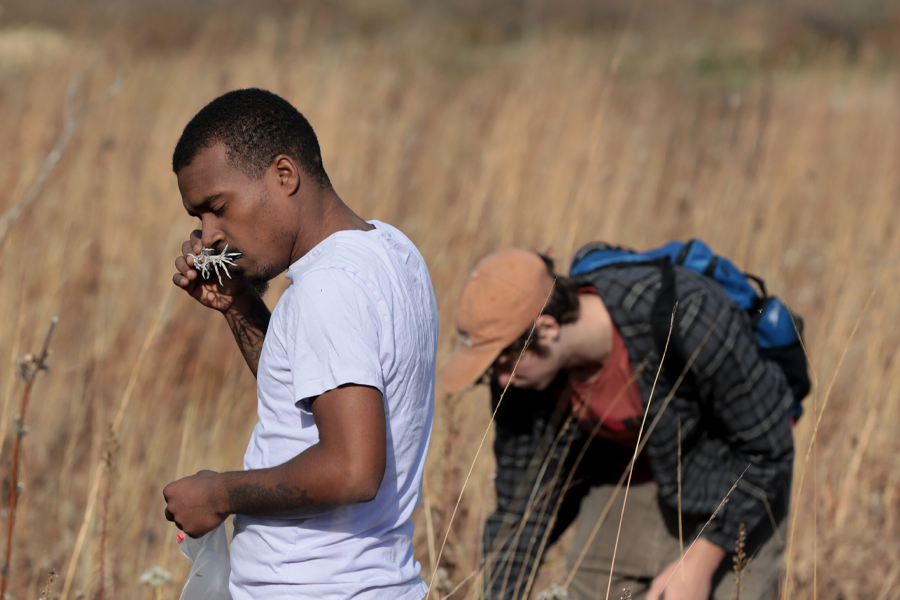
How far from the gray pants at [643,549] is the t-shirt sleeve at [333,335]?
1.70 metres

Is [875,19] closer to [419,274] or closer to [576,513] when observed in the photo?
[576,513]

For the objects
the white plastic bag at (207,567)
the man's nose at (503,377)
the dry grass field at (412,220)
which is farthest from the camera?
the dry grass field at (412,220)

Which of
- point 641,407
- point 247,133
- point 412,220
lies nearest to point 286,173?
point 247,133

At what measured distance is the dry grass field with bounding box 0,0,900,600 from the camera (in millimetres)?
2646

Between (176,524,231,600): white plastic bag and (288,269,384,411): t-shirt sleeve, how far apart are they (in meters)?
0.37

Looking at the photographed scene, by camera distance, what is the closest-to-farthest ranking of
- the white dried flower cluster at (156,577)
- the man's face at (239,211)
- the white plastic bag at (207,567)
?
the man's face at (239,211)
the white plastic bag at (207,567)
the white dried flower cluster at (156,577)

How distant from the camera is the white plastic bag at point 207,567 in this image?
126 cm

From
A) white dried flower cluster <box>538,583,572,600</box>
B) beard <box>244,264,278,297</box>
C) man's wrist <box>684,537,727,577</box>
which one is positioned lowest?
white dried flower cluster <box>538,583,572,600</box>

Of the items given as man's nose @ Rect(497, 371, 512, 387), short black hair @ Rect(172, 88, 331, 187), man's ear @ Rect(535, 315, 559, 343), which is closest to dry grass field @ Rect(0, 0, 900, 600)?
man's nose @ Rect(497, 371, 512, 387)

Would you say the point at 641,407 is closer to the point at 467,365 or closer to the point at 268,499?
the point at 467,365

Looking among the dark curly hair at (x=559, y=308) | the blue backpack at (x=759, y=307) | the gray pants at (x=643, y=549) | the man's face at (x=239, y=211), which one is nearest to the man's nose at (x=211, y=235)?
the man's face at (x=239, y=211)

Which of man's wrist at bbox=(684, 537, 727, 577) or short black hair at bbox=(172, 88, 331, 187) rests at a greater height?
short black hair at bbox=(172, 88, 331, 187)

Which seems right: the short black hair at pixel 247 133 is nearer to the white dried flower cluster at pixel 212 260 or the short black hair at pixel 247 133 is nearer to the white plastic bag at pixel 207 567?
the white dried flower cluster at pixel 212 260

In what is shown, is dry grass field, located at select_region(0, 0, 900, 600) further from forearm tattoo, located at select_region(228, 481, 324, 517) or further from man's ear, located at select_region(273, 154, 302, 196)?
man's ear, located at select_region(273, 154, 302, 196)
